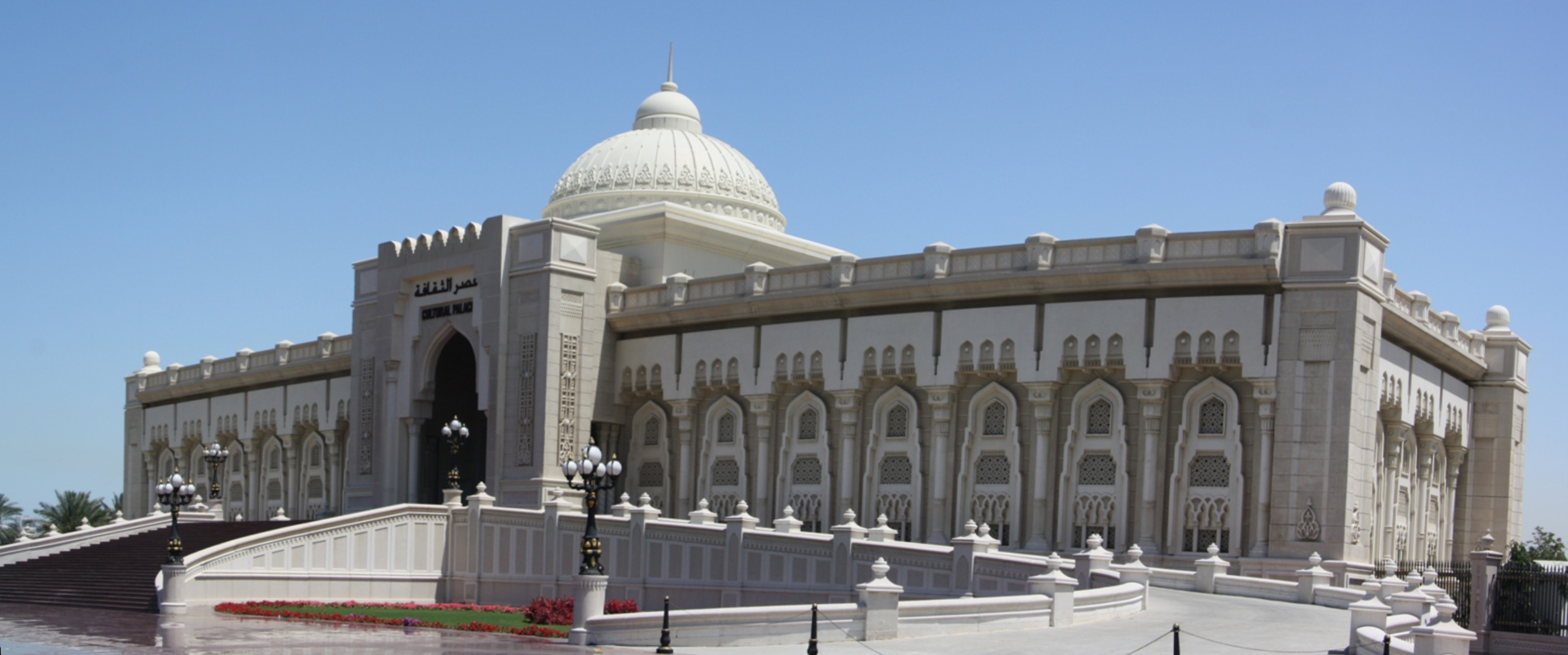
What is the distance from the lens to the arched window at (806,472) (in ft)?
140

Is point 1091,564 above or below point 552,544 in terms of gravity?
above

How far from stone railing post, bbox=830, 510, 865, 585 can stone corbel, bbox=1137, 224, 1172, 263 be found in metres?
8.94

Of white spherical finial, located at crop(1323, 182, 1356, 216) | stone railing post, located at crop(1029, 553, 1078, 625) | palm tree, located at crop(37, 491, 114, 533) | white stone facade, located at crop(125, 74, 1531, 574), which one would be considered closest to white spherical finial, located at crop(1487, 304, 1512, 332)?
white stone facade, located at crop(125, 74, 1531, 574)

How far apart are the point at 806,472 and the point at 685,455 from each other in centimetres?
395

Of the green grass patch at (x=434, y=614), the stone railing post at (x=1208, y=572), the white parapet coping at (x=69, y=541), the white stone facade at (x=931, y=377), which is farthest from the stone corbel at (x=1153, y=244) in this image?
the white parapet coping at (x=69, y=541)

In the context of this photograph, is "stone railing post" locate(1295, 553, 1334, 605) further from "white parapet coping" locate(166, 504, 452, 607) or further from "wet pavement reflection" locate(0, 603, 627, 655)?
"white parapet coping" locate(166, 504, 452, 607)

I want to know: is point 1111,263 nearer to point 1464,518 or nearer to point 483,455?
point 1464,518

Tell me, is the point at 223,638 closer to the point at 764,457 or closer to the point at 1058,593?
the point at 1058,593

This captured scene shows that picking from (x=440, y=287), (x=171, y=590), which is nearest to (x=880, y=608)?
(x=171, y=590)

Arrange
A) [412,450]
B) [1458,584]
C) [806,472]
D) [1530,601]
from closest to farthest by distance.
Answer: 1. [1530,601]
2. [1458,584]
3. [806,472]
4. [412,450]

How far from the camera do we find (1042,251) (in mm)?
38031

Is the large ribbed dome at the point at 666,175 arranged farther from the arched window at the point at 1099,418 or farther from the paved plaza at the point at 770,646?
the paved plaza at the point at 770,646

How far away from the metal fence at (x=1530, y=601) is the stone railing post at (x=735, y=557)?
13999 millimetres

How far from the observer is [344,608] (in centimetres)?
3622
